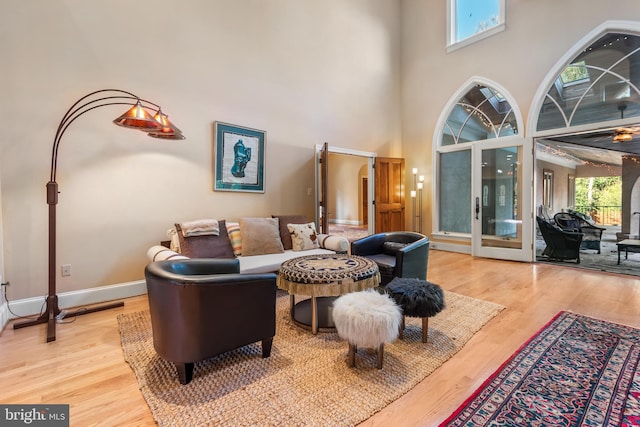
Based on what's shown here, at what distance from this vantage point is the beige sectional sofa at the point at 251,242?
3260 millimetres

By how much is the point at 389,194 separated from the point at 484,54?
10.8ft

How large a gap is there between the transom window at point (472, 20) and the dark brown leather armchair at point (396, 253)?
15.4ft

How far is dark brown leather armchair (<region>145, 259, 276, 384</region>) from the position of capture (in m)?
1.71

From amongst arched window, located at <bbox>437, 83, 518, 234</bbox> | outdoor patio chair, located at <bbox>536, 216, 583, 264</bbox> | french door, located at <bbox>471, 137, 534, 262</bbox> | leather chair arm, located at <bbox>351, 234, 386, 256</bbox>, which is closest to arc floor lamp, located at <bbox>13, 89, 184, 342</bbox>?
leather chair arm, located at <bbox>351, 234, 386, 256</bbox>

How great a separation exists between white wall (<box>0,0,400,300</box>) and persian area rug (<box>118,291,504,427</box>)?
1434mm

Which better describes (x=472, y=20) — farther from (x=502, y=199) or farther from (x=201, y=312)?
(x=201, y=312)

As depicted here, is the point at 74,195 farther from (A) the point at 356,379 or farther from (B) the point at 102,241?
(A) the point at 356,379

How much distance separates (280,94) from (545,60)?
4.59 metres

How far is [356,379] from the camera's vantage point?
182 centimetres

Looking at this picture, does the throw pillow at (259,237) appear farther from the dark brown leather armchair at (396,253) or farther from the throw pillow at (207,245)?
the dark brown leather armchair at (396,253)

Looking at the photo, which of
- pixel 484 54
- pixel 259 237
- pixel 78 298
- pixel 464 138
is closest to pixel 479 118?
pixel 464 138

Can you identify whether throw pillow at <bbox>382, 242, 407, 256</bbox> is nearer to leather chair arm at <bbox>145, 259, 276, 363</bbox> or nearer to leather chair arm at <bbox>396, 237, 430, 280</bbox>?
leather chair arm at <bbox>396, 237, 430, 280</bbox>

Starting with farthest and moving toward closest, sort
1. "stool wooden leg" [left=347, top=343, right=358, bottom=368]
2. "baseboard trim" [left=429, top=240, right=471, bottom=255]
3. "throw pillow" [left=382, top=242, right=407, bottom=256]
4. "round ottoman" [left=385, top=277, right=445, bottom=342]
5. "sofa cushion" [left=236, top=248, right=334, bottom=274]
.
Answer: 1. "baseboard trim" [left=429, top=240, right=471, bottom=255]
2. "throw pillow" [left=382, top=242, right=407, bottom=256]
3. "sofa cushion" [left=236, top=248, right=334, bottom=274]
4. "round ottoman" [left=385, top=277, right=445, bottom=342]
5. "stool wooden leg" [left=347, top=343, right=358, bottom=368]

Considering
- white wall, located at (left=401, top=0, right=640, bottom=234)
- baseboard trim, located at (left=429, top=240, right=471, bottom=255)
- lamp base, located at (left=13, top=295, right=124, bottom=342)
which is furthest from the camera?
baseboard trim, located at (left=429, top=240, right=471, bottom=255)
